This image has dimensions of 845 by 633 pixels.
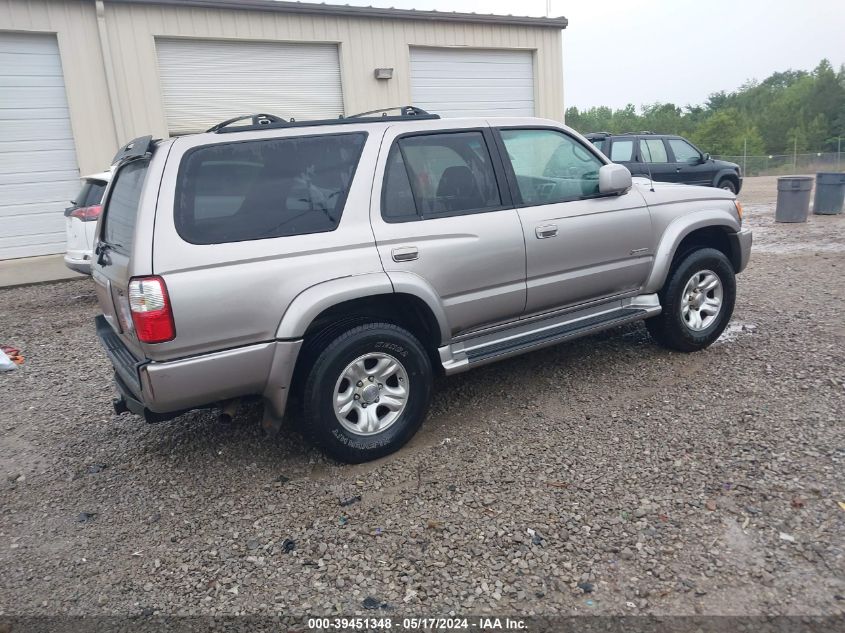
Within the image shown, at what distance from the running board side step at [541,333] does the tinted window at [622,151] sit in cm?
1006

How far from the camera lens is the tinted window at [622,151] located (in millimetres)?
13945

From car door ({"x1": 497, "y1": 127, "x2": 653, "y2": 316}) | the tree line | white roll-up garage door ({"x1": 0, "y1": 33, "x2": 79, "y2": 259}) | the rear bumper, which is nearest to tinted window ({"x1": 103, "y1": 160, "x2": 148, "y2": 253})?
the rear bumper

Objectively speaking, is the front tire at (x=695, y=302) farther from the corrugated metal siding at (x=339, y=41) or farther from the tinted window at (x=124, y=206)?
the corrugated metal siding at (x=339, y=41)

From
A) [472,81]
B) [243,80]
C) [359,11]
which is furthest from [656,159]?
[243,80]

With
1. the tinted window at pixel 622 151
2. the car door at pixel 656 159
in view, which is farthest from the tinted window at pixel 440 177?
the car door at pixel 656 159

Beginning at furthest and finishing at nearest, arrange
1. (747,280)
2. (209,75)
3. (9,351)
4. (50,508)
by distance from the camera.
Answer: (209,75) < (747,280) < (9,351) < (50,508)

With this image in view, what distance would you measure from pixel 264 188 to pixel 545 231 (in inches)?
71.8

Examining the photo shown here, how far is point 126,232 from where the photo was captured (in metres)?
3.48

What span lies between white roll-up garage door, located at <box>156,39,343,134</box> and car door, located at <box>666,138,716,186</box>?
7.57m

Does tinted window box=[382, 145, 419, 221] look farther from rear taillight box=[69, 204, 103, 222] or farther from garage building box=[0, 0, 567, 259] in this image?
garage building box=[0, 0, 567, 259]

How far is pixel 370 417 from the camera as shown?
3697 millimetres

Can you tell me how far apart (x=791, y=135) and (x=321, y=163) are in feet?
231

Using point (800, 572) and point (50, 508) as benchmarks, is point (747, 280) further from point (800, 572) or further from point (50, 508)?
point (50, 508)

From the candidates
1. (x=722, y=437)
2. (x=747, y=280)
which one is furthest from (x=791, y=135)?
→ (x=722, y=437)
